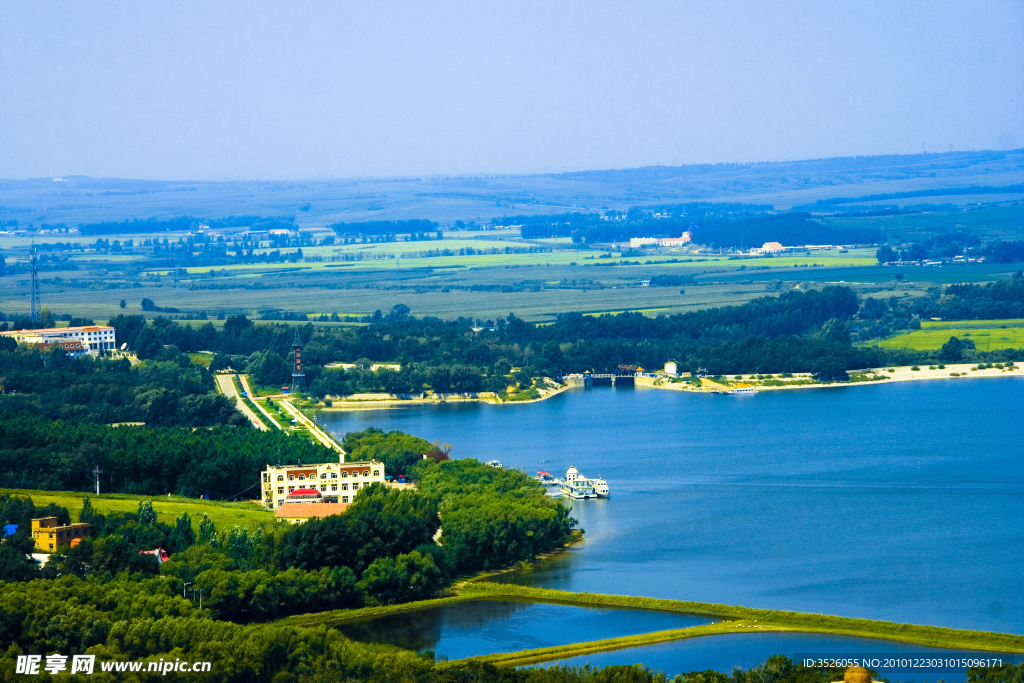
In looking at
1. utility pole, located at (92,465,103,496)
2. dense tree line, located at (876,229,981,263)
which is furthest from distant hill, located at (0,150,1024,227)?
utility pole, located at (92,465,103,496)

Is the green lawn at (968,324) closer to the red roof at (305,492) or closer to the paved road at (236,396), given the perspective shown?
the paved road at (236,396)

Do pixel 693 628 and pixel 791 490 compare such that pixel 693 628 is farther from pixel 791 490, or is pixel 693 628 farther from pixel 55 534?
pixel 791 490

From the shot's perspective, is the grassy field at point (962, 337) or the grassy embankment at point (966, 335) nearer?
the grassy field at point (962, 337)

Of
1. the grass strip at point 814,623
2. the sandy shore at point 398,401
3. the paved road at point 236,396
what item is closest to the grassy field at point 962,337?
the sandy shore at point 398,401

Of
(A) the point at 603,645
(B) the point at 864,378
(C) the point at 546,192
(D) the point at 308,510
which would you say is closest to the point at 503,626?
(A) the point at 603,645

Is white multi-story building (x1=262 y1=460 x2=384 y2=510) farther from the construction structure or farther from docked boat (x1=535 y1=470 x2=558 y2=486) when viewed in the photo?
the construction structure

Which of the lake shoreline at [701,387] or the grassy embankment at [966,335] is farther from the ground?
the grassy embankment at [966,335]
